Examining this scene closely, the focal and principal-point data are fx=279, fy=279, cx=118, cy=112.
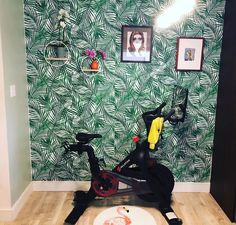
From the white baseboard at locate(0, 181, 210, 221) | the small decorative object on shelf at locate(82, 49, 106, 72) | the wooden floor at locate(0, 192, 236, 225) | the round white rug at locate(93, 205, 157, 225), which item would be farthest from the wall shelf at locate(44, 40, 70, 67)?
the round white rug at locate(93, 205, 157, 225)

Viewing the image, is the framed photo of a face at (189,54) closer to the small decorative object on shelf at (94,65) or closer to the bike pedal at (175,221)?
the small decorative object on shelf at (94,65)

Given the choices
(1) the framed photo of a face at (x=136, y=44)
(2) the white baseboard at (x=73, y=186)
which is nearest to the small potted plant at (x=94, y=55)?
(1) the framed photo of a face at (x=136, y=44)

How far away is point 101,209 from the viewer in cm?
289

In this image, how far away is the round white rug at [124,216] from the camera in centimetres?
264

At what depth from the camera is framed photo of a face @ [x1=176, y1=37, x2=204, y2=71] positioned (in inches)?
120

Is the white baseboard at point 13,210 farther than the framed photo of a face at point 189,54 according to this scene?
No

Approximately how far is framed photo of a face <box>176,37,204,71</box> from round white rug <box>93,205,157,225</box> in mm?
1593

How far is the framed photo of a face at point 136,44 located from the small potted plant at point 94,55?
8.7 inches

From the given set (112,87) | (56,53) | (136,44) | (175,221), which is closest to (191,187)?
(175,221)

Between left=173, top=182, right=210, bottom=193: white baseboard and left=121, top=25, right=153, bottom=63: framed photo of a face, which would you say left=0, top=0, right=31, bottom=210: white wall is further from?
left=173, top=182, right=210, bottom=193: white baseboard

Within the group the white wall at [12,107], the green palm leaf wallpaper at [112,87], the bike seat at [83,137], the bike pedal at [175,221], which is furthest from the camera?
the green palm leaf wallpaper at [112,87]

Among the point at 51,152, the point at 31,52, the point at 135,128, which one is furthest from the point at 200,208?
the point at 31,52

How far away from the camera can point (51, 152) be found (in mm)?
3207

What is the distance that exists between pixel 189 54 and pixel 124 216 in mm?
1845
